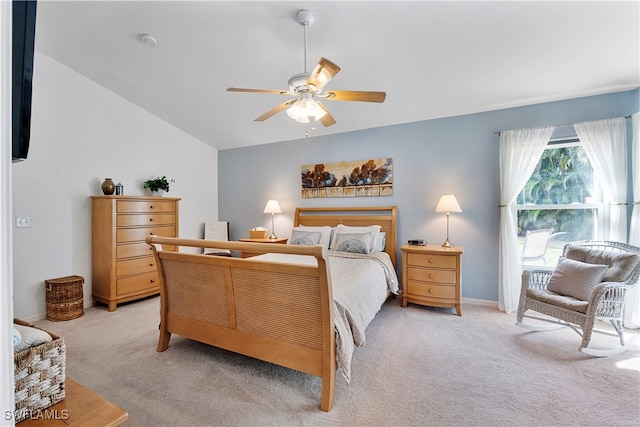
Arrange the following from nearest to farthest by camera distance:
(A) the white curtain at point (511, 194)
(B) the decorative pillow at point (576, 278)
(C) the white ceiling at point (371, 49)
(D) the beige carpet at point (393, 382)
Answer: (D) the beige carpet at point (393, 382) → (C) the white ceiling at point (371, 49) → (B) the decorative pillow at point (576, 278) → (A) the white curtain at point (511, 194)

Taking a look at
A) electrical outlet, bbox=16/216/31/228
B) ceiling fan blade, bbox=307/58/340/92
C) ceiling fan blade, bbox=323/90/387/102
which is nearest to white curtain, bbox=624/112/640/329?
ceiling fan blade, bbox=323/90/387/102

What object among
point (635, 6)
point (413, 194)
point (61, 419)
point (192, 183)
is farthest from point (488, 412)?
point (192, 183)

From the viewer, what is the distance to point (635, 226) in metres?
2.84

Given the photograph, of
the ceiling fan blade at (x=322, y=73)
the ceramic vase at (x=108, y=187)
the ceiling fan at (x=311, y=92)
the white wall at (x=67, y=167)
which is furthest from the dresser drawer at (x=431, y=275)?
the white wall at (x=67, y=167)

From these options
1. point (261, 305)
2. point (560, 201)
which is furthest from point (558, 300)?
point (261, 305)

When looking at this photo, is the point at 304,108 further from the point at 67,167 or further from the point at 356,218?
the point at 67,167

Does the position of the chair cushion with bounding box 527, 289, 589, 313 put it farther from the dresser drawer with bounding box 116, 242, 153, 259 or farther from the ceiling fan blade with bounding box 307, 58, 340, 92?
the dresser drawer with bounding box 116, 242, 153, 259

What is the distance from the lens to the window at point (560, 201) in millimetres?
3219

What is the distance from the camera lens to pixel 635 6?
80.3 inches

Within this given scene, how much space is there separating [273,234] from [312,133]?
1.88 metres

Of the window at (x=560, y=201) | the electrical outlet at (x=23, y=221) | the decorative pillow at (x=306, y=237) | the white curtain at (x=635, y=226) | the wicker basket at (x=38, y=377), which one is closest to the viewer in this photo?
the wicker basket at (x=38, y=377)

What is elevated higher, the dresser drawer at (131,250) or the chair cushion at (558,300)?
the dresser drawer at (131,250)

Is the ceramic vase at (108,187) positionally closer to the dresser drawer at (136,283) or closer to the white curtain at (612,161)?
the dresser drawer at (136,283)

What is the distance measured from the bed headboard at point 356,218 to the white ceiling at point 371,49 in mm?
1385
